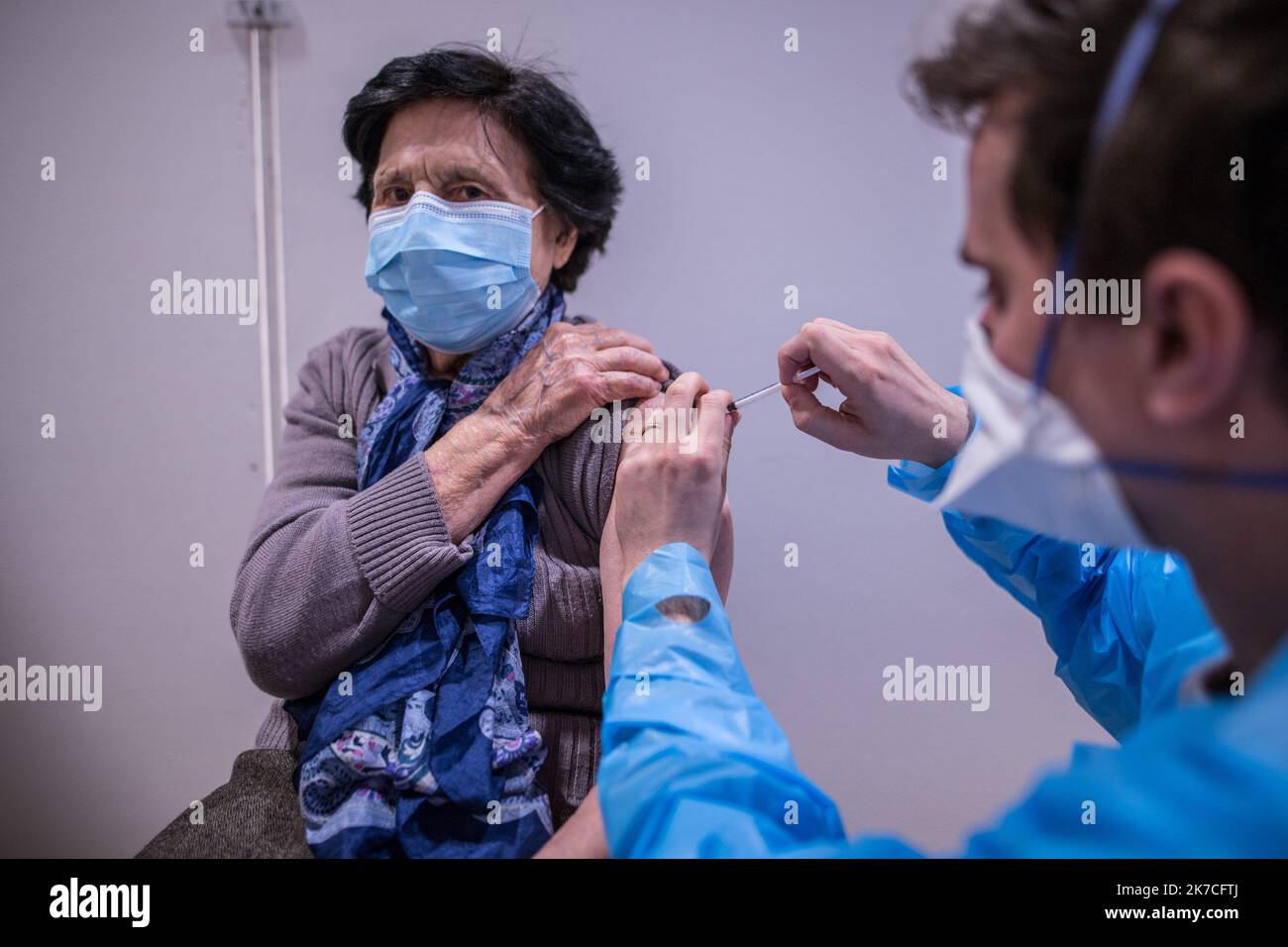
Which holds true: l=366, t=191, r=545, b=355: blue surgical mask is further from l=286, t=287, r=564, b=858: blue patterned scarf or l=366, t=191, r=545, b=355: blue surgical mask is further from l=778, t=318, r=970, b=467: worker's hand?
l=778, t=318, r=970, b=467: worker's hand

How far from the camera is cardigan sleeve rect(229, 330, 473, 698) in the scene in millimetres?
1117

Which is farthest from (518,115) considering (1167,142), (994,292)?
(1167,142)

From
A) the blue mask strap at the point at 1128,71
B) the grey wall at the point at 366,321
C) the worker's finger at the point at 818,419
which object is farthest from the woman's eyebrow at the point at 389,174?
the blue mask strap at the point at 1128,71

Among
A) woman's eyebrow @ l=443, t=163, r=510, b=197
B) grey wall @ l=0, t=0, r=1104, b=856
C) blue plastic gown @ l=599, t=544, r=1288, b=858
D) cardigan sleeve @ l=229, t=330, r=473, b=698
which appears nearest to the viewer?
blue plastic gown @ l=599, t=544, r=1288, b=858

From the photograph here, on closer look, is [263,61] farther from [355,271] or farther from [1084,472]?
[1084,472]

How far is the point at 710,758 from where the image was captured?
2.26ft

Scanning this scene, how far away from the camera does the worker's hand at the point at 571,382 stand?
1.18 metres

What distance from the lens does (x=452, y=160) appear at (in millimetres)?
1227

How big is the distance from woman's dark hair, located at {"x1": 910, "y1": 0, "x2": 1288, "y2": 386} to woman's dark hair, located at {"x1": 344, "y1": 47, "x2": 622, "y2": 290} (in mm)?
820

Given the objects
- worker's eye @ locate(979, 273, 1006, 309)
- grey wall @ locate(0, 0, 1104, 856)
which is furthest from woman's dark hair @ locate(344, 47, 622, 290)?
worker's eye @ locate(979, 273, 1006, 309)

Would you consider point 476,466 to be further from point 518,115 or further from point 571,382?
point 518,115

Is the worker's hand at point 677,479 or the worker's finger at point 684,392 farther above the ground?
the worker's finger at point 684,392

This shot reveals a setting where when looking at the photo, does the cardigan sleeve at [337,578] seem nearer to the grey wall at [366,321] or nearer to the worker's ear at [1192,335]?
the grey wall at [366,321]

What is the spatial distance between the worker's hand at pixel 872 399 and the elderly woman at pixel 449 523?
0.73 ft
